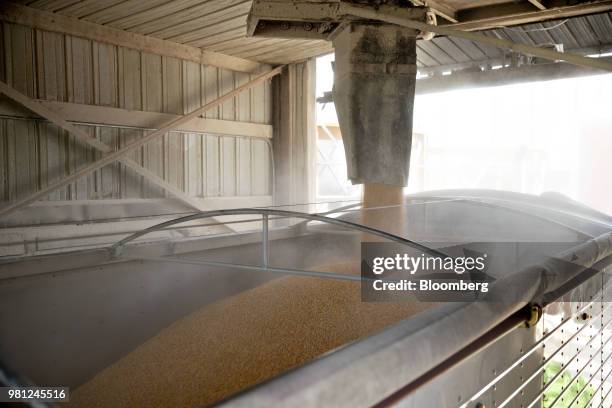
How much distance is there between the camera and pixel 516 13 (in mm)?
3457

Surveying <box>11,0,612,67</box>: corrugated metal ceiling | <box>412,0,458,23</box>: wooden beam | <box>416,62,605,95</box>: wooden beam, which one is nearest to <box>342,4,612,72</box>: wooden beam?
<box>412,0,458,23</box>: wooden beam

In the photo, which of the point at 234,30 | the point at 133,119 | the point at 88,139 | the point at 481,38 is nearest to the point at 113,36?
the point at 133,119

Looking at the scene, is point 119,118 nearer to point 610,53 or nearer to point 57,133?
point 57,133

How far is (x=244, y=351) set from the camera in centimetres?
174

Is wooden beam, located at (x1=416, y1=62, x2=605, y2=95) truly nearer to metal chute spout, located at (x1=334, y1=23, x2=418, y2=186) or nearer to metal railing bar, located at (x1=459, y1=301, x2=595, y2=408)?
Result: metal chute spout, located at (x1=334, y1=23, x2=418, y2=186)

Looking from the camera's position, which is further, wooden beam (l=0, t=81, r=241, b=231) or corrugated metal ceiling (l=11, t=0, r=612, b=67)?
corrugated metal ceiling (l=11, t=0, r=612, b=67)

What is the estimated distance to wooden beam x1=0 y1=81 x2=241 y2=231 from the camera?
3.89m

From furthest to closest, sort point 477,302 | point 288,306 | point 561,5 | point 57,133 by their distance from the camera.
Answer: point 57,133 < point 561,5 < point 288,306 < point 477,302

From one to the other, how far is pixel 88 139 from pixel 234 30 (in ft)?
5.61

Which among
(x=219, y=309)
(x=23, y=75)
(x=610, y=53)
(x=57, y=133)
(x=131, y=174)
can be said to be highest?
(x=610, y=53)

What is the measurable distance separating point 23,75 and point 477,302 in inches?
168

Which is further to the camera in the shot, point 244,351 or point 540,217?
point 540,217

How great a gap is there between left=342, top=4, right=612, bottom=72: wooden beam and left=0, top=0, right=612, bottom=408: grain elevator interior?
0.5 inches

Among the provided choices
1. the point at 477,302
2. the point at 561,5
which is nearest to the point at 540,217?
the point at 561,5
